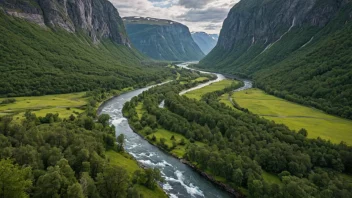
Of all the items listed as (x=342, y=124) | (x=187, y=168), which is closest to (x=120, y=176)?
(x=187, y=168)

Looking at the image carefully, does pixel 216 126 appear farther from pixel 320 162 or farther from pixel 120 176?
pixel 120 176

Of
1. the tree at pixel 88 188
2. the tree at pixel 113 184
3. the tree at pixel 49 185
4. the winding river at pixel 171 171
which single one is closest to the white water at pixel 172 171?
the winding river at pixel 171 171

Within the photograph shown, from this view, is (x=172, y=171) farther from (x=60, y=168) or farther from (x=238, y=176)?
(x=60, y=168)

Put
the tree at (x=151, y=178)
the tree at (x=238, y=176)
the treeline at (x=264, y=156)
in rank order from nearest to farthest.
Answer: the treeline at (x=264, y=156), the tree at (x=151, y=178), the tree at (x=238, y=176)

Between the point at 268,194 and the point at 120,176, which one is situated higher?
the point at 120,176

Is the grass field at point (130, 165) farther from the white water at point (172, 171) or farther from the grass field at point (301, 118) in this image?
the grass field at point (301, 118)

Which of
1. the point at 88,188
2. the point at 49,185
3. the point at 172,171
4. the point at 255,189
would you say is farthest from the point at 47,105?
the point at 255,189
